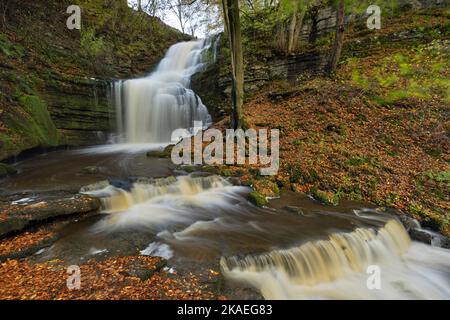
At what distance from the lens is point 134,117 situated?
13695 mm

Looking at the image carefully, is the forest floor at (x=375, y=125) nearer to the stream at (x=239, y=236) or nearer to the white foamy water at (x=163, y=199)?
the stream at (x=239, y=236)

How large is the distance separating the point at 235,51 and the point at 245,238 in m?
6.46

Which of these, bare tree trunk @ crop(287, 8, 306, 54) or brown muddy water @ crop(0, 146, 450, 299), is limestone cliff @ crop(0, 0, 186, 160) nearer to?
brown muddy water @ crop(0, 146, 450, 299)

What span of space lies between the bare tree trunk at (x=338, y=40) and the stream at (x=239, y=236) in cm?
806

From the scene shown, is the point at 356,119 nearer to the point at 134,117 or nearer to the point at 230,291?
the point at 230,291

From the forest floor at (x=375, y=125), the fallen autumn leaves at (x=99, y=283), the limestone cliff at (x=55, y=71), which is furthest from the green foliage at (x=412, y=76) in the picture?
the fallen autumn leaves at (x=99, y=283)

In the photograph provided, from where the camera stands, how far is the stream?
390 centimetres

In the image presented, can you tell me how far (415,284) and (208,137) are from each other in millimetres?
7519

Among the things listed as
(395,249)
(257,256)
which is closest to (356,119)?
(395,249)

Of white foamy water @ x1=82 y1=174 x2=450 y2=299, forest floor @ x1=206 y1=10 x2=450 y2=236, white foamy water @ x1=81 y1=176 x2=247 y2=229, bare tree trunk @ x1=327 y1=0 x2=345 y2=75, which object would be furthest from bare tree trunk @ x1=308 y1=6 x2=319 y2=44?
white foamy water @ x1=82 y1=174 x2=450 y2=299

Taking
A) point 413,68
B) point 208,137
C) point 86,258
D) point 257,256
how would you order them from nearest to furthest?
point 86,258 < point 257,256 < point 208,137 < point 413,68

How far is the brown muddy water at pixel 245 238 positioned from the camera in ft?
12.8

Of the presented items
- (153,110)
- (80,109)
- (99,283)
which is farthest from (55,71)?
(99,283)

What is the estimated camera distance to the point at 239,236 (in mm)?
4730
